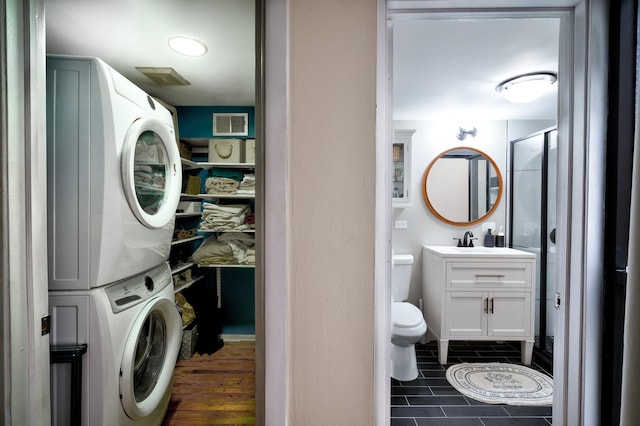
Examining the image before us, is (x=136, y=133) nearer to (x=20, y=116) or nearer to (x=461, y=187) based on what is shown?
(x=20, y=116)

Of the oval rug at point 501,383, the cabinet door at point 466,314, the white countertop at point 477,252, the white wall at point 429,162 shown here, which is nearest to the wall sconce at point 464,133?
the white wall at point 429,162

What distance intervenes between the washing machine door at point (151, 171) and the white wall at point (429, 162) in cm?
200

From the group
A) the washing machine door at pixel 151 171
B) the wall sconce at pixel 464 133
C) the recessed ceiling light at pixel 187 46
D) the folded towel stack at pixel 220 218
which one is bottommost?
the folded towel stack at pixel 220 218

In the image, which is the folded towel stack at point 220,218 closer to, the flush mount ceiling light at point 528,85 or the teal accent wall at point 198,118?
the teal accent wall at point 198,118

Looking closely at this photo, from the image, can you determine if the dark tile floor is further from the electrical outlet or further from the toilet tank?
the electrical outlet

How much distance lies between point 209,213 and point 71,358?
3.58 ft

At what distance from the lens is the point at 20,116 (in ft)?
2.95

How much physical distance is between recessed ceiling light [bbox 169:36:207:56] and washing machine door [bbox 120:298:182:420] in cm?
126

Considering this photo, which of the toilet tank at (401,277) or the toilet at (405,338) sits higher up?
the toilet tank at (401,277)

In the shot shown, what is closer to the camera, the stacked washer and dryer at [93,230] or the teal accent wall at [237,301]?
the stacked washer and dryer at [93,230]

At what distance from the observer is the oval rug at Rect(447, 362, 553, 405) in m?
1.86

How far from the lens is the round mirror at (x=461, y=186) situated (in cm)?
281

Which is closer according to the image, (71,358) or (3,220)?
(3,220)

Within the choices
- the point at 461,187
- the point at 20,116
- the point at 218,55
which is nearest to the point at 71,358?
the point at 20,116
